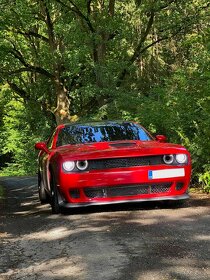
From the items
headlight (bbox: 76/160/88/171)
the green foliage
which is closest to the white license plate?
headlight (bbox: 76/160/88/171)

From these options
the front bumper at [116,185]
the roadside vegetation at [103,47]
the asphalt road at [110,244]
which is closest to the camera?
the asphalt road at [110,244]

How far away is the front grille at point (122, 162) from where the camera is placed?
6.87m

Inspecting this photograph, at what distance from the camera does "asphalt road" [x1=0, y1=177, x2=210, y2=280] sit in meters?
4.10

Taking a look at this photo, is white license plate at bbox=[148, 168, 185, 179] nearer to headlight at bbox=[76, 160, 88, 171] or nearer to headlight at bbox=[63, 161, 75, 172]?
headlight at bbox=[76, 160, 88, 171]

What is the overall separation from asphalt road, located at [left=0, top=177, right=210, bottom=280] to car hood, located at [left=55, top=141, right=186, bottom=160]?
837 millimetres

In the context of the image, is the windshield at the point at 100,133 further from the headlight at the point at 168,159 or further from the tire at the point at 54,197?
the headlight at the point at 168,159

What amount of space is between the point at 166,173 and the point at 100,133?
1.61 meters

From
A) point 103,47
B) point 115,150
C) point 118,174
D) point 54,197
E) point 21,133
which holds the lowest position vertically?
point 54,197

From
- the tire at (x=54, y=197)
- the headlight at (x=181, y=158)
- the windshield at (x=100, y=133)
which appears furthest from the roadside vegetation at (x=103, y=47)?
the headlight at (x=181, y=158)

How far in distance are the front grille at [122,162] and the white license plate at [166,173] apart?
0.15 meters

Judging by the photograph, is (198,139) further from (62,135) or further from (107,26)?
(107,26)

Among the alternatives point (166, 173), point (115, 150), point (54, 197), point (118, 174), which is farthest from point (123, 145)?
point (54, 197)

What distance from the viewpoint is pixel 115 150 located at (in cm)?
701

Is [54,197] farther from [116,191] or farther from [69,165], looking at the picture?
[116,191]
